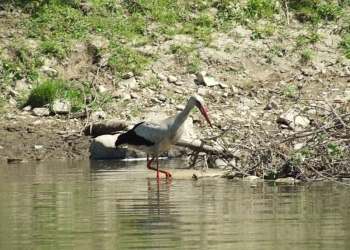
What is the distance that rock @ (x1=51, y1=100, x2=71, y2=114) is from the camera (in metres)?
19.3

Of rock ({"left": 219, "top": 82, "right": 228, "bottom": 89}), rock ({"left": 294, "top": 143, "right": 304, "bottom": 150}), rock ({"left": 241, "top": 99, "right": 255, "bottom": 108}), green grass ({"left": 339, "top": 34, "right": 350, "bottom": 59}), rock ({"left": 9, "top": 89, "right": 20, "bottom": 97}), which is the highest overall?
green grass ({"left": 339, "top": 34, "right": 350, "bottom": 59})

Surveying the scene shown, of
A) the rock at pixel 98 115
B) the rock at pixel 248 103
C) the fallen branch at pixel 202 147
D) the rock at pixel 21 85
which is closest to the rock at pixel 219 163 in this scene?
the fallen branch at pixel 202 147

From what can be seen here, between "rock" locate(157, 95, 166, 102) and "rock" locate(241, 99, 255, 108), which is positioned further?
"rock" locate(157, 95, 166, 102)

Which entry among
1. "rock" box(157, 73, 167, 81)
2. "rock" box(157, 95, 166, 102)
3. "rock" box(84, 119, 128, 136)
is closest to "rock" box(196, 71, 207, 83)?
"rock" box(157, 73, 167, 81)

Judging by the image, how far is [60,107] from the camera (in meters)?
19.4

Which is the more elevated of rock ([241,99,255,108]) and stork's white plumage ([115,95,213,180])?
rock ([241,99,255,108])

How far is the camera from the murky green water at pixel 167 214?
821cm

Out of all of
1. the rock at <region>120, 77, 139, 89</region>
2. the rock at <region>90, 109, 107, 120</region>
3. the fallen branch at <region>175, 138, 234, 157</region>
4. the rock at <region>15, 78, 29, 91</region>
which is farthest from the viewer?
the rock at <region>120, 77, 139, 89</region>

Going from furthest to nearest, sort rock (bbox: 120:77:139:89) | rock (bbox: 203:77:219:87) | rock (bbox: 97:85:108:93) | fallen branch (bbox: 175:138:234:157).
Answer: rock (bbox: 203:77:219:87) < rock (bbox: 120:77:139:89) < rock (bbox: 97:85:108:93) < fallen branch (bbox: 175:138:234:157)

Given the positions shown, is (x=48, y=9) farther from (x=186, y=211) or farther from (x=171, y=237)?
(x=171, y=237)

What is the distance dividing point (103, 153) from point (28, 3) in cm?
A: 584

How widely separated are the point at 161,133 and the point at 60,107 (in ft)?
17.1

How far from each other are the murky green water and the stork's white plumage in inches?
27.1

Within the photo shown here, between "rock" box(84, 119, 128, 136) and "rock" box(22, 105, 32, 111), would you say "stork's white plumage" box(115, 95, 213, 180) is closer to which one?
"rock" box(84, 119, 128, 136)
